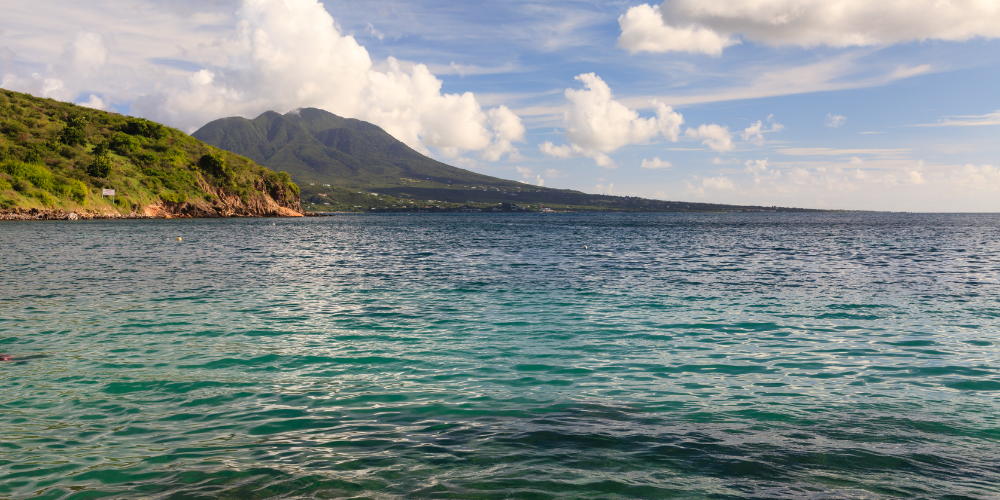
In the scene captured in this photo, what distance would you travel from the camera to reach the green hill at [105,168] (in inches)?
4838

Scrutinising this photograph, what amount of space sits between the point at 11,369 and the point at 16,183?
140 m

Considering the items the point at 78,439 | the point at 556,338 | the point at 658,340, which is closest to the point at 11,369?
the point at 78,439

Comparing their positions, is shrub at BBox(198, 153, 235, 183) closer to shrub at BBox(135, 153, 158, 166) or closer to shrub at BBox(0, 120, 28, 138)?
shrub at BBox(135, 153, 158, 166)

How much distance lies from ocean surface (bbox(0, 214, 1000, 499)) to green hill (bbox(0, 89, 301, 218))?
406ft

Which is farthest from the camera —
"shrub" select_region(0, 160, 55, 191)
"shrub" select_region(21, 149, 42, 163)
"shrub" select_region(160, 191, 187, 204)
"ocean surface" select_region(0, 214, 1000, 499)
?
"shrub" select_region(160, 191, 187, 204)

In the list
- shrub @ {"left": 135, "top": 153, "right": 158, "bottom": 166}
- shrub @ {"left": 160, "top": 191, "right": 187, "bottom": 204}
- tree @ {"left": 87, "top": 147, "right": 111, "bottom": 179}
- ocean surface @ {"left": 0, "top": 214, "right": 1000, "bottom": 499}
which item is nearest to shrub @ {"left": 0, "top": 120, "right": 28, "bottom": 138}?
tree @ {"left": 87, "top": 147, "right": 111, "bottom": 179}

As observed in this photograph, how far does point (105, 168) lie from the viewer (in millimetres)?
Answer: 141125

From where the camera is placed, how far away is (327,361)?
48.1 feet

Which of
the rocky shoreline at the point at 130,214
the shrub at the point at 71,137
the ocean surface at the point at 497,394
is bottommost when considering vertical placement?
the ocean surface at the point at 497,394

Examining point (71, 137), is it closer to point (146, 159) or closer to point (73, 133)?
point (73, 133)

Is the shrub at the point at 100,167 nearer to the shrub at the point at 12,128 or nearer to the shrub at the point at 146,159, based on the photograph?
the shrub at the point at 12,128

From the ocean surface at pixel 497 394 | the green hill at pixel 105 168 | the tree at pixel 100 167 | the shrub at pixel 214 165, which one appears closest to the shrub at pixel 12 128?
the green hill at pixel 105 168

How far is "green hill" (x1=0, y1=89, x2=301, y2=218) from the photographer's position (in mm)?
122875

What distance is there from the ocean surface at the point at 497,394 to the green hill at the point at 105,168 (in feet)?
406
